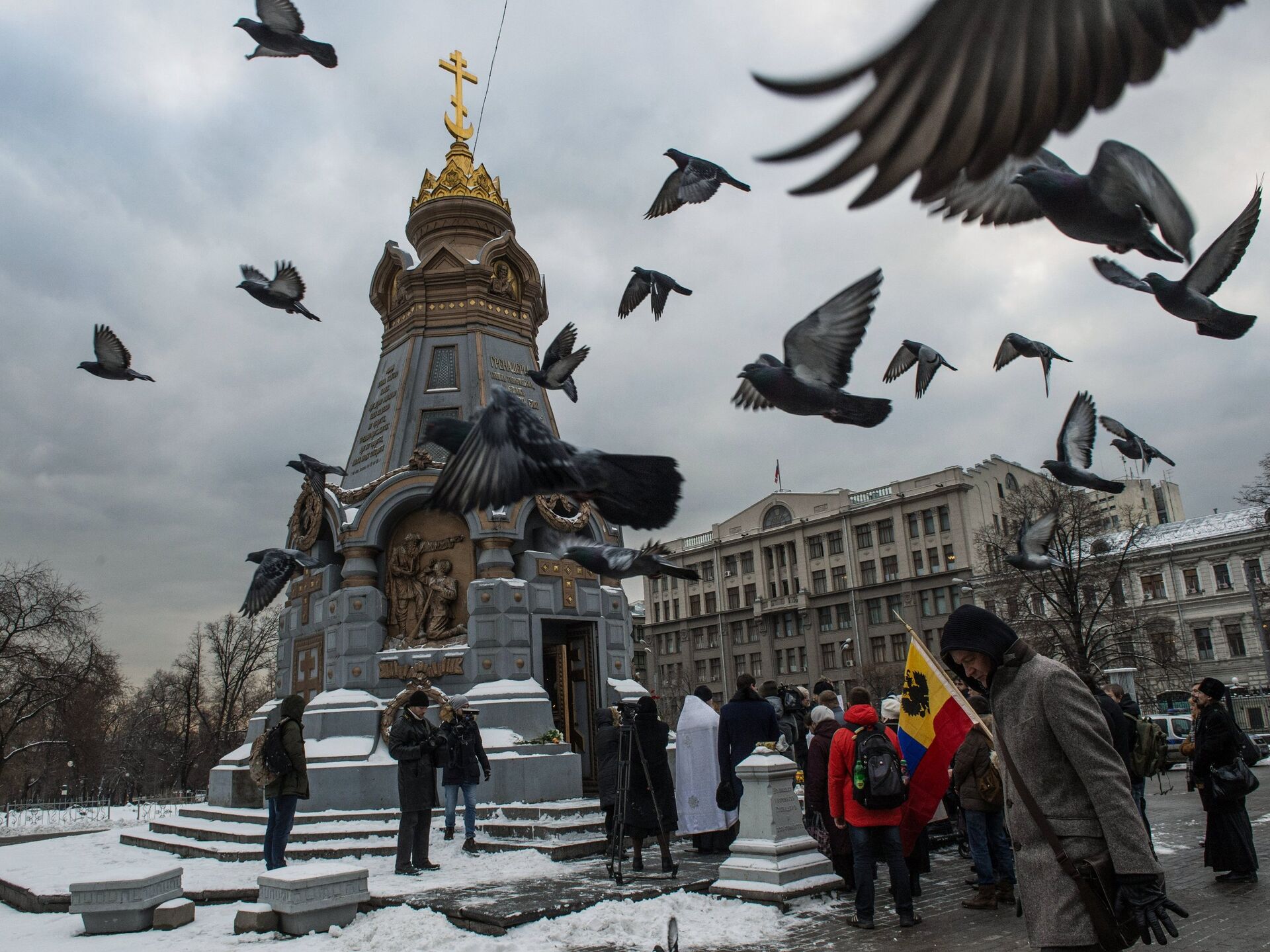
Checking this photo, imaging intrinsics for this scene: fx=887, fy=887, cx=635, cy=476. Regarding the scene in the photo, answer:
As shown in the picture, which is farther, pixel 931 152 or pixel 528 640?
pixel 528 640

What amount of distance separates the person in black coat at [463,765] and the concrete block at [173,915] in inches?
118

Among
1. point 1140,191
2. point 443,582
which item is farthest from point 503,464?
point 443,582

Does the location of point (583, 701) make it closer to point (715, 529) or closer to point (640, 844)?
Result: point (640, 844)

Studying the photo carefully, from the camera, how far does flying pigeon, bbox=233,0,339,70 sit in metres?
6.65

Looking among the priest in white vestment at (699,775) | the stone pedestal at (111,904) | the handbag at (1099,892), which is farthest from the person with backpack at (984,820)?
the stone pedestal at (111,904)

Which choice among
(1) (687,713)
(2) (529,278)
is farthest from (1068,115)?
(2) (529,278)

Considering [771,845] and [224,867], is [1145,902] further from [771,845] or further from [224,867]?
[224,867]

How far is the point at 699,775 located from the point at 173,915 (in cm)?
566

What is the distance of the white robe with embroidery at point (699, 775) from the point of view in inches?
420

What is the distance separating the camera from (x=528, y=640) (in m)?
14.9

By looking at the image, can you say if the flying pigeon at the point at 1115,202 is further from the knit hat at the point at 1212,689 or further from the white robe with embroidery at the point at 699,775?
the white robe with embroidery at the point at 699,775

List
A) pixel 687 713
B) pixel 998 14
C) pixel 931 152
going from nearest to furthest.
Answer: pixel 931 152 < pixel 998 14 < pixel 687 713

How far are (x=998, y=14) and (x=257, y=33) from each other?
21.8ft

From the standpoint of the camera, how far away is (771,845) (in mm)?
8266
